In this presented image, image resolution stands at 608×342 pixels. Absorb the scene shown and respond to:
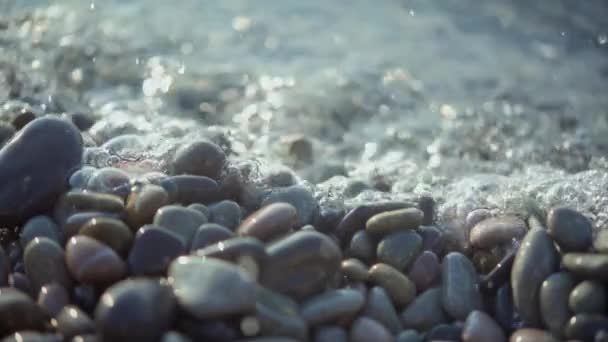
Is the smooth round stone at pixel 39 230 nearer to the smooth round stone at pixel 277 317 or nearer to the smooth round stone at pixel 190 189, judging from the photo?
the smooth round stone at pixel 190 189

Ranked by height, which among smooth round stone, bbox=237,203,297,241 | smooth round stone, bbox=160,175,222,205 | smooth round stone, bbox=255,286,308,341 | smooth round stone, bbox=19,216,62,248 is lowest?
smooth round stone, bbox=19,216,62,248

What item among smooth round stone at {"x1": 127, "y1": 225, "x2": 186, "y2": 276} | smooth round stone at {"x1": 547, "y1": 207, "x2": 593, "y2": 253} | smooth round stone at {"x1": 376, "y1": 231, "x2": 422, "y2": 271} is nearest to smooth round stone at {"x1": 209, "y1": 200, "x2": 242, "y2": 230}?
smooth round stone at {"x1": 127, "y1": 225, "x2": 186, "y2": 276}

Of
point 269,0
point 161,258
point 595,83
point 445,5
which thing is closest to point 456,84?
point 595,83

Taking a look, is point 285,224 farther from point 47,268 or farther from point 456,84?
point 456,84

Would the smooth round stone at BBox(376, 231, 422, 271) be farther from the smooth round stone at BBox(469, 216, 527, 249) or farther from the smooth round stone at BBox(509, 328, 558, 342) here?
the smooth round stone at BBox(509, 328, 558, 342)

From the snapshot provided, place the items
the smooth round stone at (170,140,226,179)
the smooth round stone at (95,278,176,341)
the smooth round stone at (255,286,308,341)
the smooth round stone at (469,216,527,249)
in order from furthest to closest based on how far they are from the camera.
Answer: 1. the smooth round stone at (170,140,226,179)
2. the smooth round stone at (469,216,527,249)
3. the smooth round stone at (255,286,308,341)
4. the smooth round stone at (95,278,176,341)

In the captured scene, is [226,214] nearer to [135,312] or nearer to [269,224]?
[269,224]

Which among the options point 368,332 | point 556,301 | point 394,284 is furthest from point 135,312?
point 556,301
